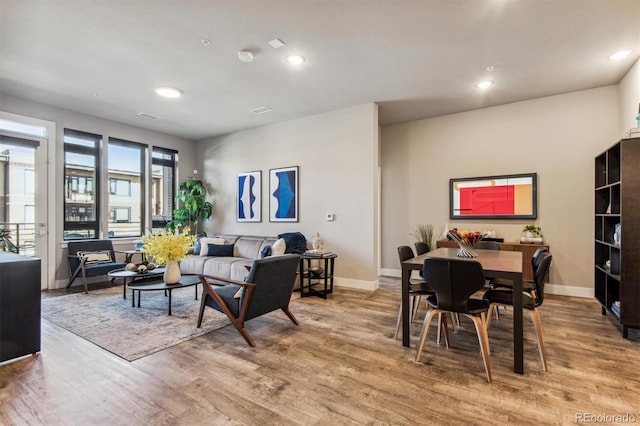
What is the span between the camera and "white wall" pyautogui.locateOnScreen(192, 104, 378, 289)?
5008mm

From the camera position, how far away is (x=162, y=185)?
22.6 feet

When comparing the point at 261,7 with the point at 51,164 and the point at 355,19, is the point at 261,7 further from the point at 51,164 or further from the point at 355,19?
the point at 51,164

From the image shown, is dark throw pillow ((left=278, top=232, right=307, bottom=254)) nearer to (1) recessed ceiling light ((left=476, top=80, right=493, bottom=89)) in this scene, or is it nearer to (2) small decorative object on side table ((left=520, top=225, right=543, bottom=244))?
(2) small decorative object on side table ((left=520, top=225, right=543, bottom=244))

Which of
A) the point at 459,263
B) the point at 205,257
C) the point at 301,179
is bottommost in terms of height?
the point at 205,257

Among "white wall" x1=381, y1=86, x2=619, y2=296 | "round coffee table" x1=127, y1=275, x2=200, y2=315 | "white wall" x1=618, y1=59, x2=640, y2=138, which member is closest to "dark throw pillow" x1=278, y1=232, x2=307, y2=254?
"round coffee table" x1=127, y1=275, x2=200, y2=315

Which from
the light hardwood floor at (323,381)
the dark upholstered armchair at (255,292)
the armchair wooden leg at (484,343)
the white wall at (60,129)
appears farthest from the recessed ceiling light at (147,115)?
the armchair wooden leg at (484,343)

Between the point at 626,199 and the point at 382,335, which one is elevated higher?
the point at 626,199

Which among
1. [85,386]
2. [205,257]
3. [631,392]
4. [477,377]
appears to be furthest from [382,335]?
[205,257]

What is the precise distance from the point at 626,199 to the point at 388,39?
283cm

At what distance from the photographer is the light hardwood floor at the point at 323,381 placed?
1850 millimetres

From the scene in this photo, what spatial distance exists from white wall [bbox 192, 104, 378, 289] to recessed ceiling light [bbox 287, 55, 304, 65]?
1719 millimetres

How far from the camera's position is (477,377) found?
2.26 metres

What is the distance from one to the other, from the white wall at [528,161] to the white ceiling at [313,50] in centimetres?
33

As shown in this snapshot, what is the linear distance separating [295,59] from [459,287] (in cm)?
298
